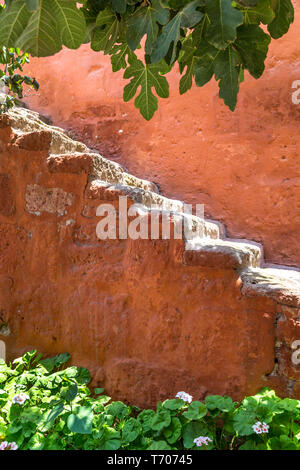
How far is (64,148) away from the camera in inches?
84.7

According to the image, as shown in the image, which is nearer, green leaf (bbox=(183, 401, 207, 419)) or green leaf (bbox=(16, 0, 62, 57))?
green leaf (bbox=(16, 0, 62, 57))

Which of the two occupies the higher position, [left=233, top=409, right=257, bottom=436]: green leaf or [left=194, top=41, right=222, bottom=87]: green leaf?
[left=194, top=41, right=222, bottom=87]: green leaf

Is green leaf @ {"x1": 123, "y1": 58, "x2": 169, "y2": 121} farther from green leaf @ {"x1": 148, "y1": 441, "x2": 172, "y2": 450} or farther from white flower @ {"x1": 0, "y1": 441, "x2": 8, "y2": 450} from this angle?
white flower @ {"x1": 0, "y1": 441, "x2": 8, "y2": 450}

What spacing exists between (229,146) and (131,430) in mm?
2079

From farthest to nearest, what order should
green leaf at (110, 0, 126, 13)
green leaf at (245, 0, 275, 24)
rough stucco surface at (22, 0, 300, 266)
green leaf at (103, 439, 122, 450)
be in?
rough stucco surface at (22, 0, 300, 266) < green leaf at (103, 439, 122, 450) < green leaf at (245, 0, 275, 24) < green leaf at (110, 0, 126, 13)

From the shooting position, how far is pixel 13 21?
3.30 ft

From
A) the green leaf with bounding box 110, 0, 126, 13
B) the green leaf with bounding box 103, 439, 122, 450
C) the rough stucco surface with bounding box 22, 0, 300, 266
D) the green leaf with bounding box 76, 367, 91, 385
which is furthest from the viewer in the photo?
the rough stucco surface with bounding box 22, 0, 300, 266

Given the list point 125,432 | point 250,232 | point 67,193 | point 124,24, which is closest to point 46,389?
point 125,432

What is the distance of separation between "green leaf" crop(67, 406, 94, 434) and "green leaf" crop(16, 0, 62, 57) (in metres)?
1.17

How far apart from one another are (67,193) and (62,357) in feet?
2.68

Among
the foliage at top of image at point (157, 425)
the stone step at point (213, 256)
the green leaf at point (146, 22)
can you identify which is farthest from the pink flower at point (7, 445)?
the green leaf at point (146, 22)

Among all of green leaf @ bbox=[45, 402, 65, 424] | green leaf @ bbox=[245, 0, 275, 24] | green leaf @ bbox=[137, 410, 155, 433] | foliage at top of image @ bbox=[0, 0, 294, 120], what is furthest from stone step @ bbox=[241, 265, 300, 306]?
green leaf @ bbox=[245, 0, 275, 24]

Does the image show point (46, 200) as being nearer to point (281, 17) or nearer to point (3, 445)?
point (3, 445)

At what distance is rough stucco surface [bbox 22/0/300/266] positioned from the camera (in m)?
2.54
